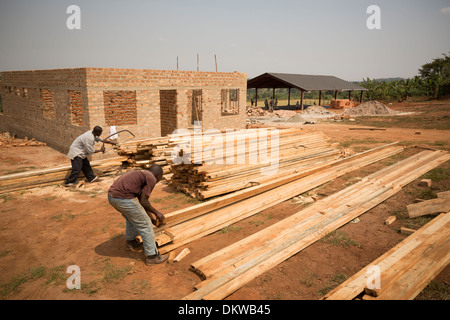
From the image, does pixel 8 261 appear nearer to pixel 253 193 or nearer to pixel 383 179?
pixel 253 193

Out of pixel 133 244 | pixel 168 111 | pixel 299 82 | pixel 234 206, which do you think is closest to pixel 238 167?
pixel 234 206

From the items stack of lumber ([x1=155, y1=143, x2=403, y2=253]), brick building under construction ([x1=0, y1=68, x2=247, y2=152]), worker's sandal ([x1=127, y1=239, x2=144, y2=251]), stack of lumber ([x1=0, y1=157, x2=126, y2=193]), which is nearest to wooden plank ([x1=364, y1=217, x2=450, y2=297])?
stack of lumber ([x1=155, y1=143, x2=403, y2=253])

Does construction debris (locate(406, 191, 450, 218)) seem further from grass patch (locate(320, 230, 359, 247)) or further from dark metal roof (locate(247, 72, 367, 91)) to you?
dark metal roof (locate(247, 72, 367, 91))

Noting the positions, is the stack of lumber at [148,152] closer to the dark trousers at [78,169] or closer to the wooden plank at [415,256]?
the dark trousers at [78,169]

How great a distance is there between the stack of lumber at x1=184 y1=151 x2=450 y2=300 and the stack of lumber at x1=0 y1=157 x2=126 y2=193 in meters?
5.89

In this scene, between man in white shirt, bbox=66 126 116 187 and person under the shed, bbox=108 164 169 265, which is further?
man in white shirt, bbox=66 126 116 187

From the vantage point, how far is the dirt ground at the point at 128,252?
161 inches

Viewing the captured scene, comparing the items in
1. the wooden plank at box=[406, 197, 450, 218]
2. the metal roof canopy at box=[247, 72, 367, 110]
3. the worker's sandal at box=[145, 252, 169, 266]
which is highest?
the metal roof canopy at box=[247, 72, 367, 110]

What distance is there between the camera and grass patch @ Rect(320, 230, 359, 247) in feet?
17.3

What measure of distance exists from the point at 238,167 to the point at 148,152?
10.1 ft

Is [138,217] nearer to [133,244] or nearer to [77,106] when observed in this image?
[133,244]

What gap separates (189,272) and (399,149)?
450 inches

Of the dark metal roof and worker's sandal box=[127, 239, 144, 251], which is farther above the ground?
the dark metal roof

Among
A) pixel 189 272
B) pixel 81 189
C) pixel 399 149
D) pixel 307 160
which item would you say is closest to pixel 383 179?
pixel 307 160
